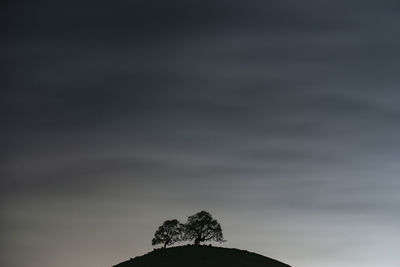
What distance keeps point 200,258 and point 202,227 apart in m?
8.69

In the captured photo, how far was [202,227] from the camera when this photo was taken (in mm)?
145000

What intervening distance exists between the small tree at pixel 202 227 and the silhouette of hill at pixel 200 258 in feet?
8.83

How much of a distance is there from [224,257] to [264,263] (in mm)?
9182

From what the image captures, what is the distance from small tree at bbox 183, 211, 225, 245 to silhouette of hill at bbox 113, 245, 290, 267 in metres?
2.69

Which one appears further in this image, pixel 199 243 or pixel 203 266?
pixel 199 243

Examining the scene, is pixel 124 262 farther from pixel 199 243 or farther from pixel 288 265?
pixel 288 265

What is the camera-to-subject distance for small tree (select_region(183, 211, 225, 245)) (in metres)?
144

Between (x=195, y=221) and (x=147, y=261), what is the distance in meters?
13.9

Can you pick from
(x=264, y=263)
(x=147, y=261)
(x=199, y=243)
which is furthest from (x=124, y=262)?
(x=264, y=263)

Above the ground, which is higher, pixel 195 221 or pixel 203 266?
pixel 195 221

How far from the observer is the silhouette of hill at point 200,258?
447 ft

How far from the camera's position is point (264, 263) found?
14162cm

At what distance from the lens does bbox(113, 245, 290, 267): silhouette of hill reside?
447 ft

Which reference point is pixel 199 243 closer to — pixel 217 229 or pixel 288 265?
pixel 217 229
